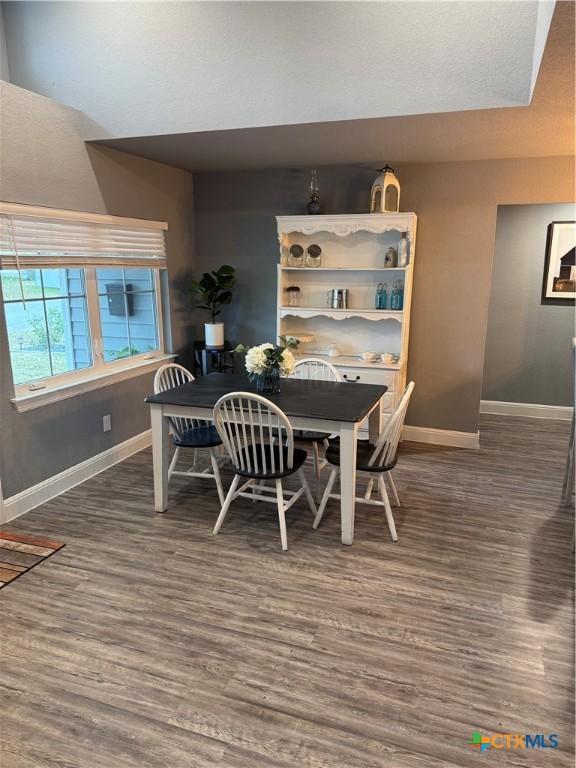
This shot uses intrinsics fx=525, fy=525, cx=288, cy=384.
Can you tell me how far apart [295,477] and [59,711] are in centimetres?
237

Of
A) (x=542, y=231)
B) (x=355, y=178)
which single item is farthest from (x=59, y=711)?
(x=542, y=231)

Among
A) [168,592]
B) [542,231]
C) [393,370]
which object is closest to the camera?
[168,592]

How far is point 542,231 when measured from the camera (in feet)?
17.4

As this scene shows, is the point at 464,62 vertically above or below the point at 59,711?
above

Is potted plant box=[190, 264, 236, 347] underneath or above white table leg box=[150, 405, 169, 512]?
above

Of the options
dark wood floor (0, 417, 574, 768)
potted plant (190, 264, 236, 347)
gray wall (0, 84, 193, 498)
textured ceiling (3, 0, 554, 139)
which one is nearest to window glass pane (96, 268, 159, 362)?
gray wall (0, 84, 193, 498)

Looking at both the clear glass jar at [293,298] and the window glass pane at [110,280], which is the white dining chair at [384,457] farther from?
the window glass pane at [110,280]

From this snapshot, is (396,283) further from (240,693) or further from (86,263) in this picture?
(240,693)

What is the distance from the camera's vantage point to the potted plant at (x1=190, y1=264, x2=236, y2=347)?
488 cm

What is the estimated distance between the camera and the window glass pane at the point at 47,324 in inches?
131

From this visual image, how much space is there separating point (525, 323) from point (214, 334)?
326 centimetres

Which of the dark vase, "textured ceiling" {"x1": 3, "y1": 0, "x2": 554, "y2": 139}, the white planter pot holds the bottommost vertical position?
the dark vase

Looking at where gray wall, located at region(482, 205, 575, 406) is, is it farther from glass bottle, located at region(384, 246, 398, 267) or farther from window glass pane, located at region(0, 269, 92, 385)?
window glass pane, located at region(0, 269, 92, 385)

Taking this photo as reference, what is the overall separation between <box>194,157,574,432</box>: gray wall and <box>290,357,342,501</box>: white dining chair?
3.20 feet
